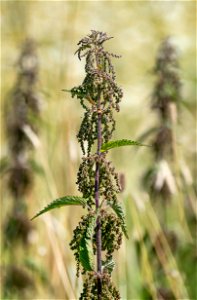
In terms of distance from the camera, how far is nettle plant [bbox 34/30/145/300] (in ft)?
2.33

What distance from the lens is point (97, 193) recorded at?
72 cm

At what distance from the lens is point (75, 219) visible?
2426mm

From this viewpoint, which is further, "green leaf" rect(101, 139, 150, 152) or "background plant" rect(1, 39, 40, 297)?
"background plant" rect(1, 39, 40, 297)

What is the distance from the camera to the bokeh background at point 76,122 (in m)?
1.93

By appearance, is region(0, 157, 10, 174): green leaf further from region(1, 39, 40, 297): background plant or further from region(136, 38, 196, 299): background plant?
region(136, 38, 196, 299): background plant

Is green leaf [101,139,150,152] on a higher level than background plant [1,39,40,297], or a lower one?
lower

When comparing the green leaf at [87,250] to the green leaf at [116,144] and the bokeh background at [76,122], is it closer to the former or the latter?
the green leaf at [116,144]

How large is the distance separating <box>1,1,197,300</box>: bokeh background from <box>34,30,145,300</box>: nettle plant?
639 mm

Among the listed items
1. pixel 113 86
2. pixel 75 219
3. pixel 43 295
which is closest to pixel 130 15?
pixel 75 219

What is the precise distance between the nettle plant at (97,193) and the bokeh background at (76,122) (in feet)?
2.10

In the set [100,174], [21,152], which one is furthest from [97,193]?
[21,152]

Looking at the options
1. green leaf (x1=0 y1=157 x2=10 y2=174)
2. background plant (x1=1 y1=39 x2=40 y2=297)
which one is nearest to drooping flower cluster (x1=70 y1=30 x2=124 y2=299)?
background plant (x1=1 y1=39 x2=40 y2=297)

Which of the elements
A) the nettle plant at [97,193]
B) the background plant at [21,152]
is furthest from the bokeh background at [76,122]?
the nettle plant at [97,193]

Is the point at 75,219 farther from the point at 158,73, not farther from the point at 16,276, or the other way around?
the point at 158,73
